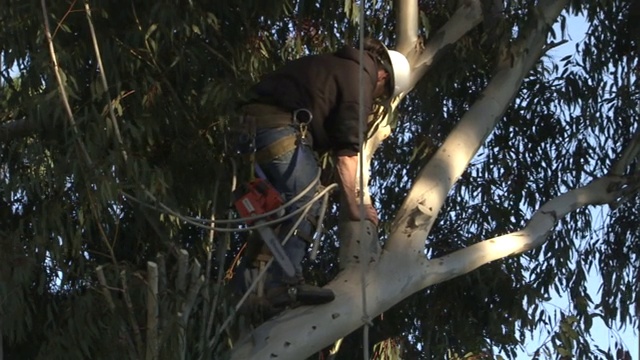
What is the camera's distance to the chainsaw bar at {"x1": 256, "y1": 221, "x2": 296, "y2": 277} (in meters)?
5.96

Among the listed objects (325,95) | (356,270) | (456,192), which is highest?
(456,192)

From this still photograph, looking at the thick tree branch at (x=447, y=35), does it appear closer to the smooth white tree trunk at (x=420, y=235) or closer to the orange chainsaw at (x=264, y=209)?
the smooth white tree trunk at (x=420, y=235)

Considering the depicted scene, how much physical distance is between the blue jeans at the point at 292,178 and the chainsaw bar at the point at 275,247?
0.21 feet

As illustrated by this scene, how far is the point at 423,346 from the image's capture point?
25.9 feet

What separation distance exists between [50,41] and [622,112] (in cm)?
346

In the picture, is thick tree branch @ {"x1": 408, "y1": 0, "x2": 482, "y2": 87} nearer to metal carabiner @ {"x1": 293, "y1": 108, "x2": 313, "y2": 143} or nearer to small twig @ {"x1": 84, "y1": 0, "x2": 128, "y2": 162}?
metal carabiner @ {"x1": 293, "y1": 108, "x2": 313, "y2": 143}

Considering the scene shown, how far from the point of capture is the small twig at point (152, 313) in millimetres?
5742

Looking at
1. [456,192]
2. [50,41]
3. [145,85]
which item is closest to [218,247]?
[145,85]

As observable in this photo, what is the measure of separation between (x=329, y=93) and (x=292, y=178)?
0.38 meters

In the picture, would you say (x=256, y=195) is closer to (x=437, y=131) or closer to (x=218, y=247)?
(x=218, y=247)

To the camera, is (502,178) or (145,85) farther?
(502,178)

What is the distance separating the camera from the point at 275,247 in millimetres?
6004

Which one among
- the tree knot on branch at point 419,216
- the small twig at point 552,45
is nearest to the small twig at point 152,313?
the tree knot on branch at point 419,216

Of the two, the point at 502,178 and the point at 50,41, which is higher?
the point at 502,178
